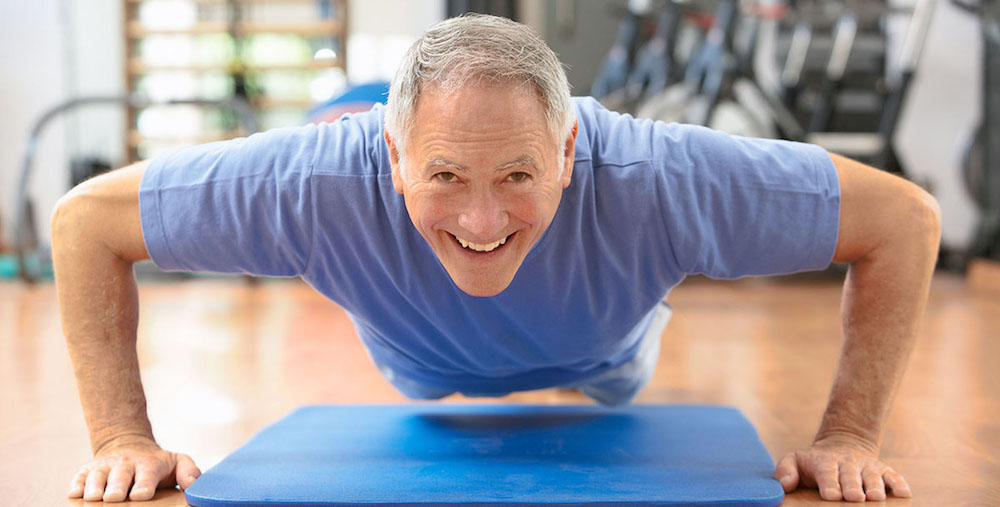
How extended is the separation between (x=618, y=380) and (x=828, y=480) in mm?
434

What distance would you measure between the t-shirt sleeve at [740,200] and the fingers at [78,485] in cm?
87

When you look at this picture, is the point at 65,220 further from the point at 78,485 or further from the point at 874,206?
Answer: the point at 874,206

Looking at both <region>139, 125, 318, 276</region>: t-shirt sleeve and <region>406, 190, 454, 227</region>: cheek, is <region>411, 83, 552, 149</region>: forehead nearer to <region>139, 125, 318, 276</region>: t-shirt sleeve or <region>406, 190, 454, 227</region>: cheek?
<region>406, 190, 454, 227</region>: cheek

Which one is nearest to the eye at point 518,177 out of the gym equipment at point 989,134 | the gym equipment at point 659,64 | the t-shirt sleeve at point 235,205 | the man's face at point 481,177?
the man's face at point 481,177

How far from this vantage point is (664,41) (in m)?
4.98

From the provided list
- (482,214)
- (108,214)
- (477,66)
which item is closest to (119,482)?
(108,214)

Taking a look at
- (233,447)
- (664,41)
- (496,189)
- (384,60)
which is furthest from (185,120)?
(496,189)

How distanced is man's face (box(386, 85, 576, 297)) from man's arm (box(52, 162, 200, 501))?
0.43 metres

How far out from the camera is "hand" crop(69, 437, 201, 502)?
128cm

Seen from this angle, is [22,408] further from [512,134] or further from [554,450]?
[512,134]

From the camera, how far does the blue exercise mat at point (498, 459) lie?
3.96 ft

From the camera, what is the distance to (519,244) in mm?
1178

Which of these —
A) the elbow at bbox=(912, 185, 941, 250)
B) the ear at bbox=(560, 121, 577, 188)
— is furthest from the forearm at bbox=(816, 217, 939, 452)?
the ear at bbox=(560, 121, 577, 188)

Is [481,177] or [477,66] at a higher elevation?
[477,66]
